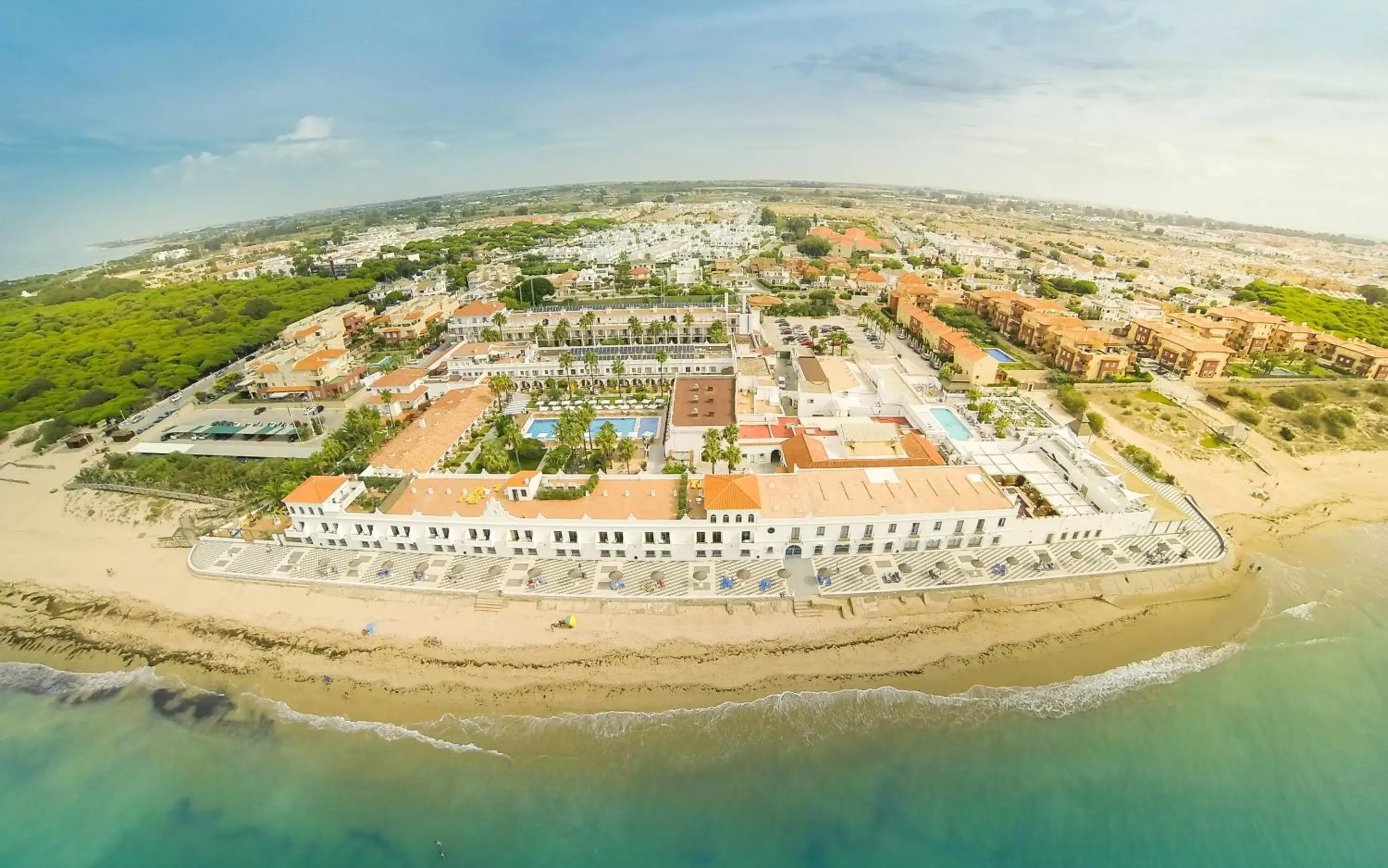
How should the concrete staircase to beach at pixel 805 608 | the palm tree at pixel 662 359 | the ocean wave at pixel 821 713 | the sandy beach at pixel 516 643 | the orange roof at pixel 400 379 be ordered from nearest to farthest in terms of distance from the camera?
the ocean wave at pixel 821 713, the sandy beach at pixel 516 643, the concrete staircase to beach at pixel 805 608, the orange roof at pixel 400 379, the palm tree at pixel 662 359

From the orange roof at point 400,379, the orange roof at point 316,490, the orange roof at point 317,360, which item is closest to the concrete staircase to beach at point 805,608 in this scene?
the orange roof at point 316,490

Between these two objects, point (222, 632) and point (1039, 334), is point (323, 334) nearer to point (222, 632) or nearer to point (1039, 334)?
point (222, 632)

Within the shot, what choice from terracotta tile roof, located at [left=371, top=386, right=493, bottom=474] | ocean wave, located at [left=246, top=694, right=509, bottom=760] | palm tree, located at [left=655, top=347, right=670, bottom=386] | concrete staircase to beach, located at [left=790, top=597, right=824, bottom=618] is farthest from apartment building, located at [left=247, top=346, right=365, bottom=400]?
concrete staircase to beach, located at [left=790, top=597, right=824, bottom=618]

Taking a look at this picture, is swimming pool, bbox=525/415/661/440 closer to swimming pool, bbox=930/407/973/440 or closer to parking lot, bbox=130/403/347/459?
parking lot, bbox=130/403/347/459

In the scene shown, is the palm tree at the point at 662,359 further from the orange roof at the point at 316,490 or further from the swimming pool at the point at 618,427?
the orange roof at the point at 316,490

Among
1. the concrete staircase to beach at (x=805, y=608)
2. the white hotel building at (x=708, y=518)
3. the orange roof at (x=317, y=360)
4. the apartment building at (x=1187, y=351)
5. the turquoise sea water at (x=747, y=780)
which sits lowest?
the turquoise sea water at (x=747, y=780)

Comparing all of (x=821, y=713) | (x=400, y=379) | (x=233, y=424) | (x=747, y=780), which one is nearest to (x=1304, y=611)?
(x=821, y=713)

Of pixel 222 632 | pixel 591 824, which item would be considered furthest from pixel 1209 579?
pixel 222 632
